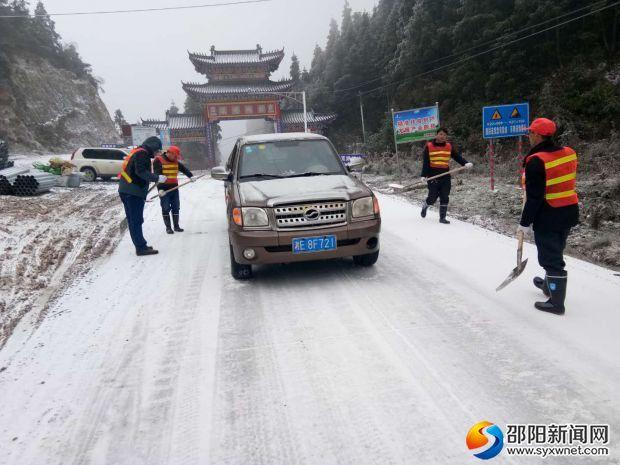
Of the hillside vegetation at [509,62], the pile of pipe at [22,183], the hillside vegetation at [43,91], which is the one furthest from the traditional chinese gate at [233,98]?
the pile of pipe at [22,183]

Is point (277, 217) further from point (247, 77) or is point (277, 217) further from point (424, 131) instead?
point (247, 77)

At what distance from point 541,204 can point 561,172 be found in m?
0.31

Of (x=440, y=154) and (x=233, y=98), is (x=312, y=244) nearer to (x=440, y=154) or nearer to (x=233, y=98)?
(x=440, y=154)

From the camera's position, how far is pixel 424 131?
44.0 ft

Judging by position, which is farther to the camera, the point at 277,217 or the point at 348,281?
the point at 348,281

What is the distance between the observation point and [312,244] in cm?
460

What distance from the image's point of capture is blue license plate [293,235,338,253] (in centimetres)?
458

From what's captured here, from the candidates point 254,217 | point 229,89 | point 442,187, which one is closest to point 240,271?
point 254,217

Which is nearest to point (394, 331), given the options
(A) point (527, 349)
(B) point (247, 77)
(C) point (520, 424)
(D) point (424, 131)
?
(A) point (527, 349)

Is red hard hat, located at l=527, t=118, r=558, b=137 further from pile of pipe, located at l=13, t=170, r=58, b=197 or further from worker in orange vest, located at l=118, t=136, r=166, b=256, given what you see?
pile of pipe, located at l=13, t=170, r=58, b=197

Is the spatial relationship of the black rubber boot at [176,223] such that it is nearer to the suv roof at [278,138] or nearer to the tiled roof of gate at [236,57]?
the suv roof at [278,138]

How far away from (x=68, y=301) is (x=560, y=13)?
83.9ft

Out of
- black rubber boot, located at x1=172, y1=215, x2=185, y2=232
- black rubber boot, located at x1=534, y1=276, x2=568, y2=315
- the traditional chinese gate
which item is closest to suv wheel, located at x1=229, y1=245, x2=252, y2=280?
black rubber boot, located at x1=534, y1=276, x2=568, y2=315

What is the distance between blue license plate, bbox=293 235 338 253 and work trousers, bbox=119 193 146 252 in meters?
3.23
